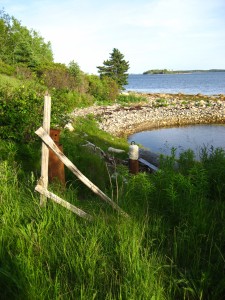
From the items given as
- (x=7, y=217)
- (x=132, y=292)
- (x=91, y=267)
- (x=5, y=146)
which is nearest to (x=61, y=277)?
(x=91, y=267)

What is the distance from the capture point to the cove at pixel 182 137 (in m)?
17.2

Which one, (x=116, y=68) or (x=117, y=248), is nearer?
(x=117, y=248)

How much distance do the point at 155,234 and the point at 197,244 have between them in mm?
493

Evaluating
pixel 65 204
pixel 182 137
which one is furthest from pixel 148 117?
pixel 65 204

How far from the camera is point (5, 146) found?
23.4 ft

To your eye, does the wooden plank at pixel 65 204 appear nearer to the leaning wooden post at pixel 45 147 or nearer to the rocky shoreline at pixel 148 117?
the leaning wooden post at pixel 45 147

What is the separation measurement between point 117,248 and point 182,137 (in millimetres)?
17177

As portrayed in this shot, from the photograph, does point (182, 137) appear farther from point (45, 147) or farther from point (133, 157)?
point (45, 147)

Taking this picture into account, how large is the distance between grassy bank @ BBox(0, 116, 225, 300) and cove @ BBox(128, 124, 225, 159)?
40.9ft

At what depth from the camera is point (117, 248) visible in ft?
10.0

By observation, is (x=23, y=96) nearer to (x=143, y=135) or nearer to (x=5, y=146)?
(x=5, y=146)

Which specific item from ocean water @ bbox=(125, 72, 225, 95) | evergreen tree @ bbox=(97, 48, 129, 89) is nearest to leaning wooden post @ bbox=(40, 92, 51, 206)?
evergreen tree @ bbox=(97, 48, 129, 89)

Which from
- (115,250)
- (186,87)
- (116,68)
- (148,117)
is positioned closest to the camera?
(115,250)

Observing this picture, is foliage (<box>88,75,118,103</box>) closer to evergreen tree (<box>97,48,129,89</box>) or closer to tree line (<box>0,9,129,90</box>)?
tree line (<box>0,9,129,90</box>)
